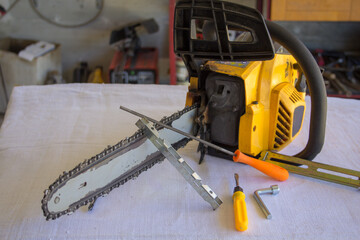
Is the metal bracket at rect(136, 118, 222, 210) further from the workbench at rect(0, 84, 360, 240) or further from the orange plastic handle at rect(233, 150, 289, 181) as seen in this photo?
the orange plastic handle at rect(233, 150, 289, 181)

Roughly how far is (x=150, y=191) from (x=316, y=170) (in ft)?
2.13

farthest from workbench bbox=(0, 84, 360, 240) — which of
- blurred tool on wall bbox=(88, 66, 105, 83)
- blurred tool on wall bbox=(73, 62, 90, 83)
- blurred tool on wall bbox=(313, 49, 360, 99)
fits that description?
blurred tool on wall bbox=(73, 62, 90, 83)

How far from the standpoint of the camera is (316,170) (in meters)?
1.40

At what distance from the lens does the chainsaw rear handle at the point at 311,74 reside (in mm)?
1218

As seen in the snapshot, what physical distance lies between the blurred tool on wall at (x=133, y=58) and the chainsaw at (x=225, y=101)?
1.80 meters

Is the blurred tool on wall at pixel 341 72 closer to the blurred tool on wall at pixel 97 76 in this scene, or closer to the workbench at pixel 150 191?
the workbench at pixel 150 191

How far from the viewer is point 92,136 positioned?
5.64 ft

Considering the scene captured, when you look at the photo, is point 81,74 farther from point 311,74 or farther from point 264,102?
point 311,74

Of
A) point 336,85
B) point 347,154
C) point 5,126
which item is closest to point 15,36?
point 5,126

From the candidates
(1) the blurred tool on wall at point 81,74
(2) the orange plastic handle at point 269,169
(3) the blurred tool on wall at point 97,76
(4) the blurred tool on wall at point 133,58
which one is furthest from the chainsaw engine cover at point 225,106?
(1) the blurred tool on wall at point 81,74

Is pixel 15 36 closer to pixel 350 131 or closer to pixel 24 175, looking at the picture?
pixel 24 175

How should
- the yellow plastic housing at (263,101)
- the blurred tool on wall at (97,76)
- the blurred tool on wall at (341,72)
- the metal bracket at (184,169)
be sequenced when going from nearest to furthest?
the metal bracket at (184,169), the yellow plastic housing at (263,101), the blurred tool on wall at (341,72), the blurred tool on wall at (97,76)

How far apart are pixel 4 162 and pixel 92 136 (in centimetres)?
40

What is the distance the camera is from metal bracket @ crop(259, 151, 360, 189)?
1361mm
